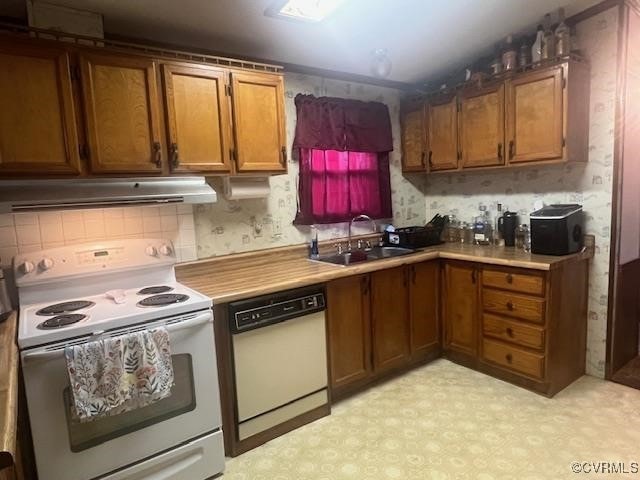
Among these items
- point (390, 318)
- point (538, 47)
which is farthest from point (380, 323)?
point (538, 47)

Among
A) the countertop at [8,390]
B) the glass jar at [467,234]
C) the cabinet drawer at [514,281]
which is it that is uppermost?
the glass jar at [467,234]

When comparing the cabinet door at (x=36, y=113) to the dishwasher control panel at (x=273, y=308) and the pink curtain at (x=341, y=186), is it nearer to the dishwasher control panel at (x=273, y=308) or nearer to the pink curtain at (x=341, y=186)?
the dishwasher control panel at (x=273, y=308)

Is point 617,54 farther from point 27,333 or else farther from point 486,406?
point 27,333

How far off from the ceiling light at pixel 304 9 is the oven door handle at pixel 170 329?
5.23 feet

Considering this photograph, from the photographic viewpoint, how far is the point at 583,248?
275 centimetres

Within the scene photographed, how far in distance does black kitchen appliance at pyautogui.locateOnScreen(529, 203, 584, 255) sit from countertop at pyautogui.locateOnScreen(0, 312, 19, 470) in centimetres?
287

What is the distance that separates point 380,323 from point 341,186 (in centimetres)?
117

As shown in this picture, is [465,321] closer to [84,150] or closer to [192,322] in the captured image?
[192,322]

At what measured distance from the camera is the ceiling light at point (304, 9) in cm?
203

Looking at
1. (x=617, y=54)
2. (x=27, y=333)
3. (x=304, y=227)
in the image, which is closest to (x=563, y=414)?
(x=304, y=227)

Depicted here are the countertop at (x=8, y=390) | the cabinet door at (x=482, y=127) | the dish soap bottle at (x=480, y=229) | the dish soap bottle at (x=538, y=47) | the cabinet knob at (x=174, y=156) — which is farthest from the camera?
the dish soap bottle at (x=480, y=229)

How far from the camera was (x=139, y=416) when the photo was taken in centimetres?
178

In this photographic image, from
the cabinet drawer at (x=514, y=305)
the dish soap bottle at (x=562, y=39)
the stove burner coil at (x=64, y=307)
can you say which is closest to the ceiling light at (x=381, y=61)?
the dish soap bottle at (x=562, y=39)

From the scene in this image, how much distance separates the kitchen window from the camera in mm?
3043
